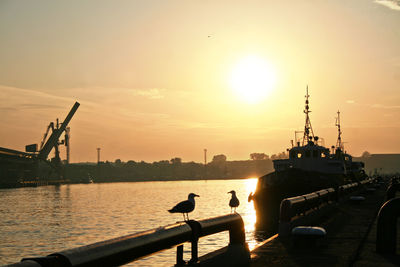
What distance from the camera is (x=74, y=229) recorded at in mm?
50031

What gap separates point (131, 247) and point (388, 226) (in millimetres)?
7417

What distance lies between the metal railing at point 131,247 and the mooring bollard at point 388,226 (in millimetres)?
4179

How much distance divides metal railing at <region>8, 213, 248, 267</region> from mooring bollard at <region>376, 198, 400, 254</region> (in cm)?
418

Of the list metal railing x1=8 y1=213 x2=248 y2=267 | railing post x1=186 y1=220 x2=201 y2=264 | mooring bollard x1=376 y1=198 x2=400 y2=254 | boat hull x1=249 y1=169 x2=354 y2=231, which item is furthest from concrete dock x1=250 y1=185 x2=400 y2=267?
boat hull x1=249 y1=169 x2=354 y2=231

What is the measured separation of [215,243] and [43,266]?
94.3 feet

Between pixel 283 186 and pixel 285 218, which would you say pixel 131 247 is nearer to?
pixel 285 218

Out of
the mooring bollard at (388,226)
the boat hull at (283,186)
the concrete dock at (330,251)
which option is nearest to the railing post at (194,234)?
the concrete dock at (330,251)

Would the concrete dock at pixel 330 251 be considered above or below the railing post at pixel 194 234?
below

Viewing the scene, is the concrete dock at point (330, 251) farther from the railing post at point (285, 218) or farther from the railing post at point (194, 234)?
the railing post at point (194, 234)

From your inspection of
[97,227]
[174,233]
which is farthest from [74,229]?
[174,233]

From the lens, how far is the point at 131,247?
227 inches

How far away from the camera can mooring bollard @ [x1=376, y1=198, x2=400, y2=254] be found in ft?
36.2

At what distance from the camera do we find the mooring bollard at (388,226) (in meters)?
11.0

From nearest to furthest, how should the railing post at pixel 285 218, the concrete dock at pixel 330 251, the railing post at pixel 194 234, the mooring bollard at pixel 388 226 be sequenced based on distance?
the railing post at pixel 194 234, the concrete dock at pixel 330 251, the mooring bollard at pixel 388 226, the railing post at pixel 285 218
